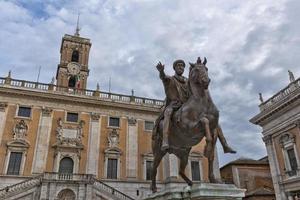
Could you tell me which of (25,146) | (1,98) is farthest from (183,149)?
(1,98)

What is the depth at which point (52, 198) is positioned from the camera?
20.3m

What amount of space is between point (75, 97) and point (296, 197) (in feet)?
73.3

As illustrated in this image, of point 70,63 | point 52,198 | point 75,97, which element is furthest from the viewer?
point 70,63

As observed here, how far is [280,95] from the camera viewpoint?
80.6 feet

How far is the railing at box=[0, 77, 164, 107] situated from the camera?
27.2 m

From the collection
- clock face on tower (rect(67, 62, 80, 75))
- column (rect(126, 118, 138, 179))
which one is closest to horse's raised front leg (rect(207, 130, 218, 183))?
column (rect(126, 118, 138, 179))

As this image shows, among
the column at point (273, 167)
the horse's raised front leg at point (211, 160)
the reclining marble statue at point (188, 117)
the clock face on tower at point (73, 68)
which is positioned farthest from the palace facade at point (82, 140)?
the horse's raised front leg at point (211, 160)

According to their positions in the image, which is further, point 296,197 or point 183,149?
point 296,197

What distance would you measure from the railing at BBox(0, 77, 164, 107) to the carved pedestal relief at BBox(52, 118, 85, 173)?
3.41m

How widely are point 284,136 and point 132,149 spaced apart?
1470cm

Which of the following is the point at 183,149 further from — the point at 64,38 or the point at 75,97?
the point at 64,38

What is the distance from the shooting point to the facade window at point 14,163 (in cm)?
2400

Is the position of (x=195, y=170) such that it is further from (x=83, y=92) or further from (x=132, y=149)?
(x=83, y=92)

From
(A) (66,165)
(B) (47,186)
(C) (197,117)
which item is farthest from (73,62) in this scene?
(C) (197,117)
